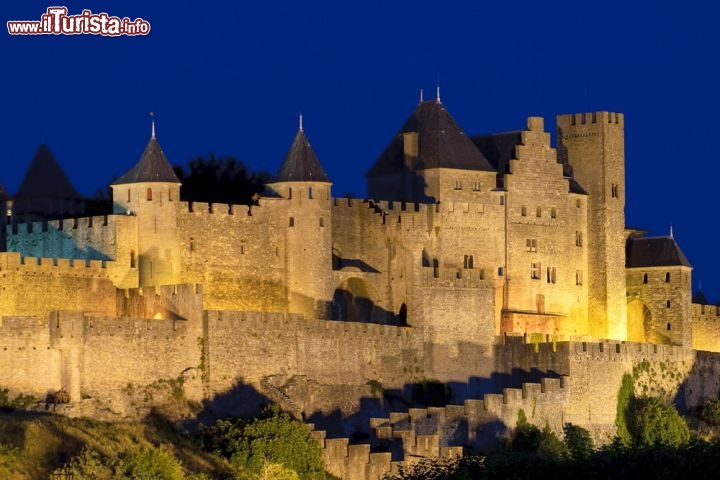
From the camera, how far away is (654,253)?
322ft

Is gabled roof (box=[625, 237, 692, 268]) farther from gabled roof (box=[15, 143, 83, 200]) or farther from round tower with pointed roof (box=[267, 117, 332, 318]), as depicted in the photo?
gabled roof (box=[15, 143, 83, 200])

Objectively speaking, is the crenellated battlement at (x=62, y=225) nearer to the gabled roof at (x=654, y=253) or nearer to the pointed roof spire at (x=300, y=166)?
the pointed roof spire at (x=300, y=166)

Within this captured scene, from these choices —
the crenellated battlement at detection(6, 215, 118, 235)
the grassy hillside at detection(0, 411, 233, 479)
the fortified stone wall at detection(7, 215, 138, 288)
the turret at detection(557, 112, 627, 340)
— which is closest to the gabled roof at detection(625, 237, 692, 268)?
the turret at detection(557, 112, 627, 340)

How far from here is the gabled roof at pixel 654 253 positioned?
3841 inches

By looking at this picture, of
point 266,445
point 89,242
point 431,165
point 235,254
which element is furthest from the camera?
point 431,165

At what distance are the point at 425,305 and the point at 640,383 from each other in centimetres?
818

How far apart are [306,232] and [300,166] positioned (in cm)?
212

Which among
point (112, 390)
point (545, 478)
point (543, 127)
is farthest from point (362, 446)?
point (543, 127)

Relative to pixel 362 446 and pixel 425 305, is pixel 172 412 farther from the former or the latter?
pixel 425 305

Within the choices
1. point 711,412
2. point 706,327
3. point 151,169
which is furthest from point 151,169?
point 706,327

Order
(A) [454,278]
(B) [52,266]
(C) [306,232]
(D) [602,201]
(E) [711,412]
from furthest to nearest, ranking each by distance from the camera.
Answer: (D) [602,201] < (E) [711,412] < (A) [454,278] < (C) [306,232] < (B) [52,266]

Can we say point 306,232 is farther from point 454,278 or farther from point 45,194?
point 45,194

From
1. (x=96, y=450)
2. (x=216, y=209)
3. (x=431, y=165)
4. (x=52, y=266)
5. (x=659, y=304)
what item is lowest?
(x=96, y=450)

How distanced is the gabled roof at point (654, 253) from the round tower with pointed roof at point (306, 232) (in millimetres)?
16073
